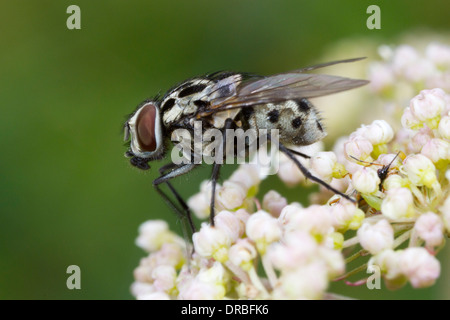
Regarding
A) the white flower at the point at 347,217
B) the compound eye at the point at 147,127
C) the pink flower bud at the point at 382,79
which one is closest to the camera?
the white flower at the point at 347,217

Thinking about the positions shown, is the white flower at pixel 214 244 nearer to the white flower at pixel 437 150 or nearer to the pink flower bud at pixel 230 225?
the pink flower bud at pixel 230 225

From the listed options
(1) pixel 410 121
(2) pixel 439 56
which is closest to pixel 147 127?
(1) pixel 410 121

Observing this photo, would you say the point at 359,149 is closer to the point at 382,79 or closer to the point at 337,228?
the point at 337,228

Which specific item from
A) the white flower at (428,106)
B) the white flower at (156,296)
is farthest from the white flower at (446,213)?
the white flower at (156,296)

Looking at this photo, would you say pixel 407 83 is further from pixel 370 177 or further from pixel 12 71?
pixel 12 71

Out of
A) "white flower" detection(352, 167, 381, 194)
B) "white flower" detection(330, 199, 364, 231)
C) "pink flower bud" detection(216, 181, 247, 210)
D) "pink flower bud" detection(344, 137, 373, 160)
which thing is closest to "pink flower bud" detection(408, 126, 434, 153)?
"pink flower bud" detection(344, 137, 373, 160)
